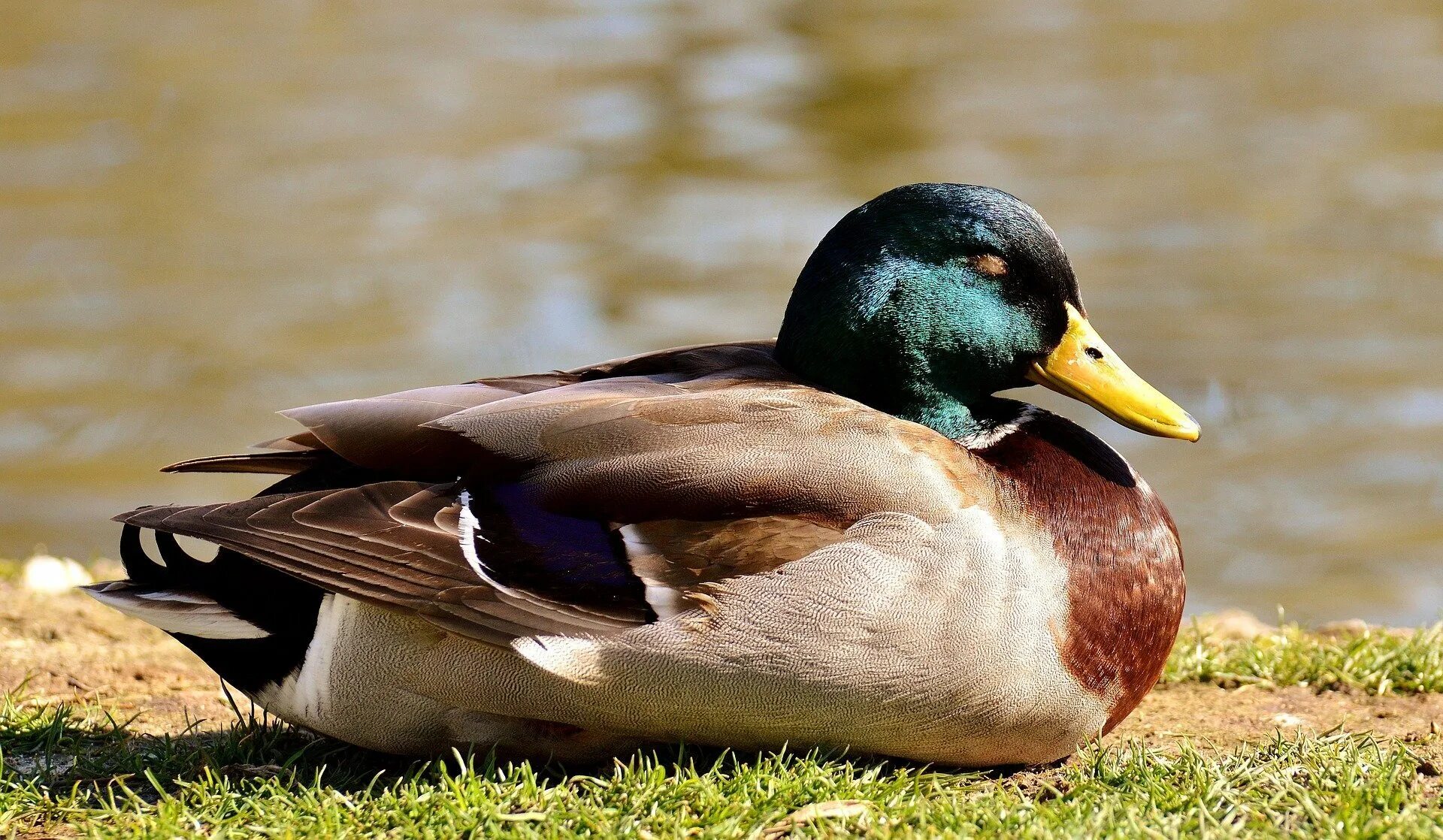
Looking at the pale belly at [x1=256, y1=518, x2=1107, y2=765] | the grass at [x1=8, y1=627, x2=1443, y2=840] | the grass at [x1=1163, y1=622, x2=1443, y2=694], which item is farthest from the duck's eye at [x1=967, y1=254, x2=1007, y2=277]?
the grass at [x1=1163, y1=622, x2=1443, y2=694]

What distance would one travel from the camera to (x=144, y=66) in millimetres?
13961

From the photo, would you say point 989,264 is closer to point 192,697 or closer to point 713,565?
point 713,565

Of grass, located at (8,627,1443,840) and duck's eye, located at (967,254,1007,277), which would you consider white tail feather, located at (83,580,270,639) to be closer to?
grass, located at (8,627,1443,840)

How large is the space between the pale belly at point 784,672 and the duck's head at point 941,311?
1.66ft

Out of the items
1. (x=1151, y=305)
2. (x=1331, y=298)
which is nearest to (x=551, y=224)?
(x=1151, y=305)

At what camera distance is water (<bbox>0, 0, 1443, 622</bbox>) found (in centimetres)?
806

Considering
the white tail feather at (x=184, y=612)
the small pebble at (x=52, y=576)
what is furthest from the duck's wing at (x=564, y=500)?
the small pebble at (x=52, y=576)

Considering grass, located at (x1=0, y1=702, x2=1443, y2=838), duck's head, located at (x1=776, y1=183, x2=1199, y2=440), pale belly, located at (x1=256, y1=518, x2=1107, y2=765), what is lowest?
grass, located at (x1=0, y1=702, x2=1443, y2=838)

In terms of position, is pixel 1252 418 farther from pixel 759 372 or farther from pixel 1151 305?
pixel 759 372

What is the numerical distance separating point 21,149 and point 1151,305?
784cm

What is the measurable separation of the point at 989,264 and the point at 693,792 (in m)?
1.29

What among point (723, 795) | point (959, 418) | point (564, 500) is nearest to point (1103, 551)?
point (959, 418)

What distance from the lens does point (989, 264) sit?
Result: 148 inches

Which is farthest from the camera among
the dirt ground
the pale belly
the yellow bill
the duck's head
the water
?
the water
